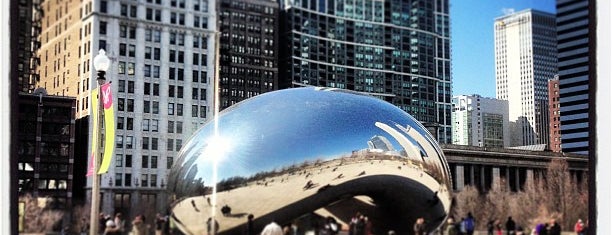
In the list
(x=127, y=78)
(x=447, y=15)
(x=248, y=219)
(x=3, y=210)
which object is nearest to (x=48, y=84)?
(x=127, y=78)

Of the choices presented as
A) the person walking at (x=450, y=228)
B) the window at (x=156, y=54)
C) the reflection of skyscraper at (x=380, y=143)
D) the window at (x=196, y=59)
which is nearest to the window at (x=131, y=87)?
the window at (x=156, y=54)

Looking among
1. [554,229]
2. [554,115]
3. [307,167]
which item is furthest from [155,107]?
[554,115]

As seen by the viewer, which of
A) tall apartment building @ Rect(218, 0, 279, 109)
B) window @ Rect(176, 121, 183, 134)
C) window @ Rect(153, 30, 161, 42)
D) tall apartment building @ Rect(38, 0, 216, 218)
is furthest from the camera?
tall apartment building @ Rect(218, 0, 279, 109)

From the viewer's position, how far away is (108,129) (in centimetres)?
1349

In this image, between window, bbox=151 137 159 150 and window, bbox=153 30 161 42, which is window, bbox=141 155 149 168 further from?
window, bbox=153 30 161 42

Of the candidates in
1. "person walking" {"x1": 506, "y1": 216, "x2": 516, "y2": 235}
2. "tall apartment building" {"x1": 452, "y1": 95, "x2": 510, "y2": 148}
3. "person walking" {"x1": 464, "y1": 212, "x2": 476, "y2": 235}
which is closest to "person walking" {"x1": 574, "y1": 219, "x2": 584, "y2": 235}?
"person walking" {"x1": 506, "y1": 216, "x2": 516, "y2": 235}

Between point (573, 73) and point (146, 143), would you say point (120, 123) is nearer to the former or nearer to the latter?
point (146, 143)

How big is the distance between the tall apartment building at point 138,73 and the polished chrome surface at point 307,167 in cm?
237

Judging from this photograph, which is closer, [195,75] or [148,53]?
[148,53]

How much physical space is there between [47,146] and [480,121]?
8.31 metres

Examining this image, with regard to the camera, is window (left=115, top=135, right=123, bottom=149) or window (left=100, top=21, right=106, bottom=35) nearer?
window (left=115, top=135, right=123, bottom=149)

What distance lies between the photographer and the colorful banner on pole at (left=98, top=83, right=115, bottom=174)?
12.8 metres

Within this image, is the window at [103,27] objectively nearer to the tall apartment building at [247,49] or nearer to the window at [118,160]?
the window at [118,160]

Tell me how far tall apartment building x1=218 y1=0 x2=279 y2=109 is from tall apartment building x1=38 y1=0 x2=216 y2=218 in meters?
0.81
